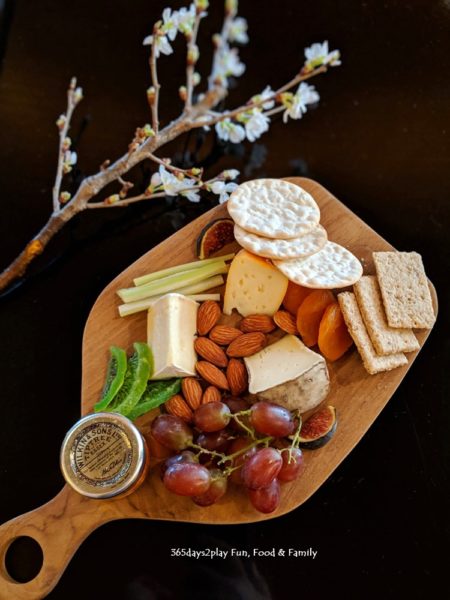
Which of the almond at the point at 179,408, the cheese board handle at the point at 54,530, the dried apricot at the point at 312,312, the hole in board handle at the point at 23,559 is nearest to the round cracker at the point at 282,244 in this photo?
the dried apricot at the point at 312,312

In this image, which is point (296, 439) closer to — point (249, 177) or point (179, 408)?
point (179, 408)

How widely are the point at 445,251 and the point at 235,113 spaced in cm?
78

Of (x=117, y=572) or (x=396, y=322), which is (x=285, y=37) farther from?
(x=117, y=572)

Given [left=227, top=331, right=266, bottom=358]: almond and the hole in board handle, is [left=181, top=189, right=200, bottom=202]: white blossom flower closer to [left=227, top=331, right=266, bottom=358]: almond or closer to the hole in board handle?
[left=227, top=331, right=266, bottom=358]: almond

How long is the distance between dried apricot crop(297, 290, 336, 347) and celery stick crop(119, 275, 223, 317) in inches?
9.8

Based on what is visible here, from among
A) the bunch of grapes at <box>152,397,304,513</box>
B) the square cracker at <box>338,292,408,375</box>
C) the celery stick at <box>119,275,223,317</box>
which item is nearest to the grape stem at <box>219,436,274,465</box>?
the bunch of grapes at <box>152,397,304,513</box>

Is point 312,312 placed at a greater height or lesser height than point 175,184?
lesser

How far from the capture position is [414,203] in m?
2.05

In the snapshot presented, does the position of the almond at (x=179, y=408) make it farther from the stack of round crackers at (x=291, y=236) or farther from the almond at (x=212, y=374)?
the stack of round crackers at (x=291, y=236)

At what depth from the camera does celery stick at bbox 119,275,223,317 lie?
6.02 feet

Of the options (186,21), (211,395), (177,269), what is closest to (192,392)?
(211,395)

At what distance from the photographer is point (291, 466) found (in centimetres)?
161

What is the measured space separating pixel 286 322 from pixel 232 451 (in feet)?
1.23

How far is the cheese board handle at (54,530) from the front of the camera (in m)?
1.65
